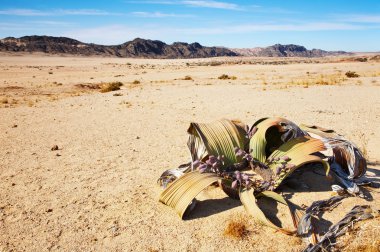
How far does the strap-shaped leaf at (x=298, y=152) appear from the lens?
344cm

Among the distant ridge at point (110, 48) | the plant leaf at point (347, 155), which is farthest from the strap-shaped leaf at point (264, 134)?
the distant ridge at point (110, 48)

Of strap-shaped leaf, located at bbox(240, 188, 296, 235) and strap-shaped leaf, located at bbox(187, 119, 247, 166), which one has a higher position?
strap-shaped leaf, located at bbox(187, 119, 247, 166)

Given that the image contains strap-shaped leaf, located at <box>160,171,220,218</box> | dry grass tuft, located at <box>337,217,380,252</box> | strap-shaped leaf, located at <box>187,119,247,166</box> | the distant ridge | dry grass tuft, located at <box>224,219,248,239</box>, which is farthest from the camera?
the distant ridge

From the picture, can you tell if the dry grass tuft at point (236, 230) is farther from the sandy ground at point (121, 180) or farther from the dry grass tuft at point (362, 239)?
the dry grass tuft at point (362, 239)

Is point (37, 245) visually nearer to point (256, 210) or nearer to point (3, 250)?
point (3, 250)

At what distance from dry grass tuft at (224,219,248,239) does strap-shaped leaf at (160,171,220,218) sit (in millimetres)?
395

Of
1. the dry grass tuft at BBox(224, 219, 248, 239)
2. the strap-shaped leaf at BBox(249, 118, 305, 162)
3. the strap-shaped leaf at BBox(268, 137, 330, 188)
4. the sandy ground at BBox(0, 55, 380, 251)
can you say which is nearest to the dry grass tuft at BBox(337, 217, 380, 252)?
the sandy ground at BBox(0, 55, 380, 251)

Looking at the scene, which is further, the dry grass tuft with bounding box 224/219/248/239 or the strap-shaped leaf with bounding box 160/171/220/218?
the strap-shaped leaf with bounding box 160/171/220/218

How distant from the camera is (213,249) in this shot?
293cm

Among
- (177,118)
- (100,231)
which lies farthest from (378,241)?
(177,118)

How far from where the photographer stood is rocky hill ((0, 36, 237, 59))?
92750mm

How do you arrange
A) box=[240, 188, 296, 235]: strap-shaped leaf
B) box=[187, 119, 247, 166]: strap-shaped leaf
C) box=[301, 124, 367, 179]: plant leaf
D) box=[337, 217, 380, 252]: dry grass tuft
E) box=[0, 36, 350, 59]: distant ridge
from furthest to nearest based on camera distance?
1. box=[0, 36, 350, 59]: distant ridge
2. box=[187, 119, 247, 166]: strap-shaped leaf
3. box=[301, 124, 367, 179]: plant leaf
4. box=[240, 188, 296, 235]: strap-shaped leaf
5. box=[337, 217, 380, 252]: dry grass tuft

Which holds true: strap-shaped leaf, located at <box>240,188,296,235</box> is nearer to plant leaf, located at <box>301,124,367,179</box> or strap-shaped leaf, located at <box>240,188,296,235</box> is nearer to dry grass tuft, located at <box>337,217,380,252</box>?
dry grass tuft, located at <box>337,217,380,252</box>

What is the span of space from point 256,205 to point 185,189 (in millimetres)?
660
